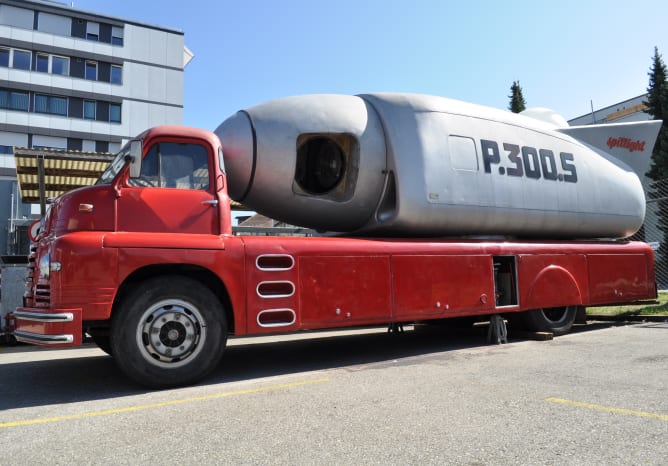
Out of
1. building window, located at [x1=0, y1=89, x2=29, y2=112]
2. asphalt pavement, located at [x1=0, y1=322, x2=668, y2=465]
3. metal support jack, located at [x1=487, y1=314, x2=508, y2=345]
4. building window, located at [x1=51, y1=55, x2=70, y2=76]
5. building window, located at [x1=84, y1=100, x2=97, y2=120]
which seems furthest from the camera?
building window, located at [x1=84, y1=100, x2=97, y2=120]

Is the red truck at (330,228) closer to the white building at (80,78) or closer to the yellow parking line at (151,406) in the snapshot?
the yellow parking line at (151,406)

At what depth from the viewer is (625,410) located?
3734 millimetres

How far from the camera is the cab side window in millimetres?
5211

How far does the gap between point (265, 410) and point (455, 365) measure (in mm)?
2612

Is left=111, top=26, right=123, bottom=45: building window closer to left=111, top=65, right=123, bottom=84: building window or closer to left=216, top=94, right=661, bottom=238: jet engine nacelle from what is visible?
left=111, top=65, right=123, bottom=84: building window

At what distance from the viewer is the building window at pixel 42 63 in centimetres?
3719

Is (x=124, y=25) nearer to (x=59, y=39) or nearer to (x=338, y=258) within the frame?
(x=59, y=39)

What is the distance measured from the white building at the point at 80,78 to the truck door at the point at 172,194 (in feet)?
115

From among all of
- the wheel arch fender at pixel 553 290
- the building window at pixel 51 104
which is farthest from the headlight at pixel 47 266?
the building window at pixel 51 104

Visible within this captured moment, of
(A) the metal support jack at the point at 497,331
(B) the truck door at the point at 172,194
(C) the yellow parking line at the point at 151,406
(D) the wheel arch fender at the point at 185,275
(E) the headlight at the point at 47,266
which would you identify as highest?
(B) the truck door at the point at 172,194

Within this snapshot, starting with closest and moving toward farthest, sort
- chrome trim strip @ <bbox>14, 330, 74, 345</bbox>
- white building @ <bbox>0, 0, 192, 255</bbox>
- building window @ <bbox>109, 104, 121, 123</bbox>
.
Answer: chrome trim strip @ <bbox>14, 330, 74, 345</bbox>
white building @ <bbox>0, 0, 192, 255</bbox>
building window @ <bbox>109, 104, 121, 123</bbox>

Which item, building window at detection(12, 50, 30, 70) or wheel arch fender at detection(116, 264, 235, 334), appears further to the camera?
building window at detection(12, 50, 30, 70)

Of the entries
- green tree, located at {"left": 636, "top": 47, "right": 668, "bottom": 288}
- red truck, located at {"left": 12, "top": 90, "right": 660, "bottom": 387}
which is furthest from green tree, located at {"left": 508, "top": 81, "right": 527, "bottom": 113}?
red truck, located at {"left": 12, "top": 90, "right": 660, "bottom": 387}

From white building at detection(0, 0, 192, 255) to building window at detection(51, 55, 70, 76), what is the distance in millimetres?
67
